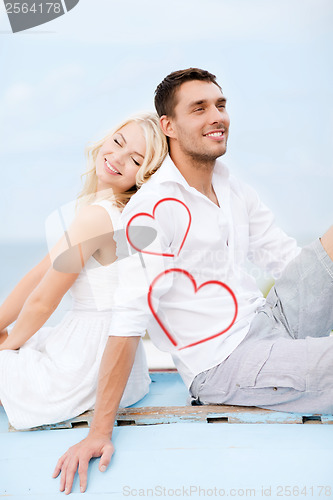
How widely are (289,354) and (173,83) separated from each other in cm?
100

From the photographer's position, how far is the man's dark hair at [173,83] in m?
1.91

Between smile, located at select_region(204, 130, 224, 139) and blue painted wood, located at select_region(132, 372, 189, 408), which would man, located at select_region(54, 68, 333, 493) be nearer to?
smile, located at select_region(204, 130, 224, 139)

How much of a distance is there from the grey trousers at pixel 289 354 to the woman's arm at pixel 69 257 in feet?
1.71

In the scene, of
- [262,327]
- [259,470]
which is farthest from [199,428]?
[262,327]

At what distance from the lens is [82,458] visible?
1444 millimetres

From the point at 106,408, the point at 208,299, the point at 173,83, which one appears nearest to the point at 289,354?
the point at 208,299

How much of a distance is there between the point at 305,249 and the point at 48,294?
2.83 feet

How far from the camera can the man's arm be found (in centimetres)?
146

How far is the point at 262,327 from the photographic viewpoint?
1758 mm

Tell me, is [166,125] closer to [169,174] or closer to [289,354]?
[169,174]

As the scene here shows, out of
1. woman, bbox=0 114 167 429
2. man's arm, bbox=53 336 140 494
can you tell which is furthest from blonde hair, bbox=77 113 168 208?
man's arm, bbox=53 336 140 494

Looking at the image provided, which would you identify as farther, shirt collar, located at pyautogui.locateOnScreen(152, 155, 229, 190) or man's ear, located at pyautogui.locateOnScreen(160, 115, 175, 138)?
man's ear, located at pyautogui.locateOnScreen(160, 115, 175, 138)

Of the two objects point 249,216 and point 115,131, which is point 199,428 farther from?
point 115,131

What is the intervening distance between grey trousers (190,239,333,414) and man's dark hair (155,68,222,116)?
0.68 meters
